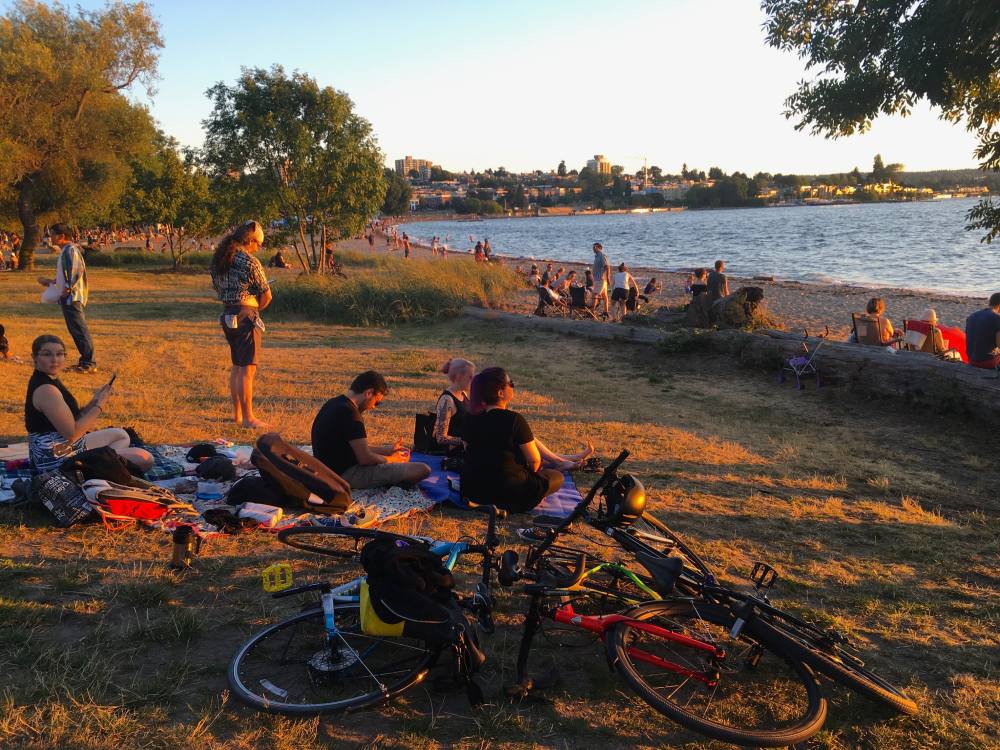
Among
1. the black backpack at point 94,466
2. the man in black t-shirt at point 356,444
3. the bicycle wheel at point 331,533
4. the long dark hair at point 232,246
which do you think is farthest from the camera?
the long dark hair at point 232,246

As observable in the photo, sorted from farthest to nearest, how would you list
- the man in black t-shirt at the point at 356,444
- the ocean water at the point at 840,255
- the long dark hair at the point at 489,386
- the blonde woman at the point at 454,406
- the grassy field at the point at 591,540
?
the ocean water at the point at 840,255 → the blonde woman at the point at 454,406 → the man in black t-shirt at the point at 356,444 → the long dark hair at the point at 489,386 → the grassy field at the point at 591,540

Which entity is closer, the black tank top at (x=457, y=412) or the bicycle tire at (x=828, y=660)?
the bicycle tire at (x=828, y=660)

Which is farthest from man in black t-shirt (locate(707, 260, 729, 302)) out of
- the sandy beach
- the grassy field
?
the grassy field

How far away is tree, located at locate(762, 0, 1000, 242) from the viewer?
19.3 ft

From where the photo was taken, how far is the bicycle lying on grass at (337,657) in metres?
2.84

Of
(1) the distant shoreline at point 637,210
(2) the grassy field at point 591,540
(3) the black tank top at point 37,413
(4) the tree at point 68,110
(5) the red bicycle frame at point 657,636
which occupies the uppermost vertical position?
(1) the distant shoreline at point 637,210

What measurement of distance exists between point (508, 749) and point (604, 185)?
204 meters

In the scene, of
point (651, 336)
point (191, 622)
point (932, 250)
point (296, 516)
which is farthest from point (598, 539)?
point (932, 250)

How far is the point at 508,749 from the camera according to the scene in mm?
2670

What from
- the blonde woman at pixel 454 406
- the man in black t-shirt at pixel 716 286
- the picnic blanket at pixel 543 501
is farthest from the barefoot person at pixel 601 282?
the picnic blanket at pixel 543 501

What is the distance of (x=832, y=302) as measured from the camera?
22188 millimetres

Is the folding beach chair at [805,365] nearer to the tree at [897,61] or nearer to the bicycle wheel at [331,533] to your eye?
the tree at [897,61]

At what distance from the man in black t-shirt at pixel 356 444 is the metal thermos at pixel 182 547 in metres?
1.36

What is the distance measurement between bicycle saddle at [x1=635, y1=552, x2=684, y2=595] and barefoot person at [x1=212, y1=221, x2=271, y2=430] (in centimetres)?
467
